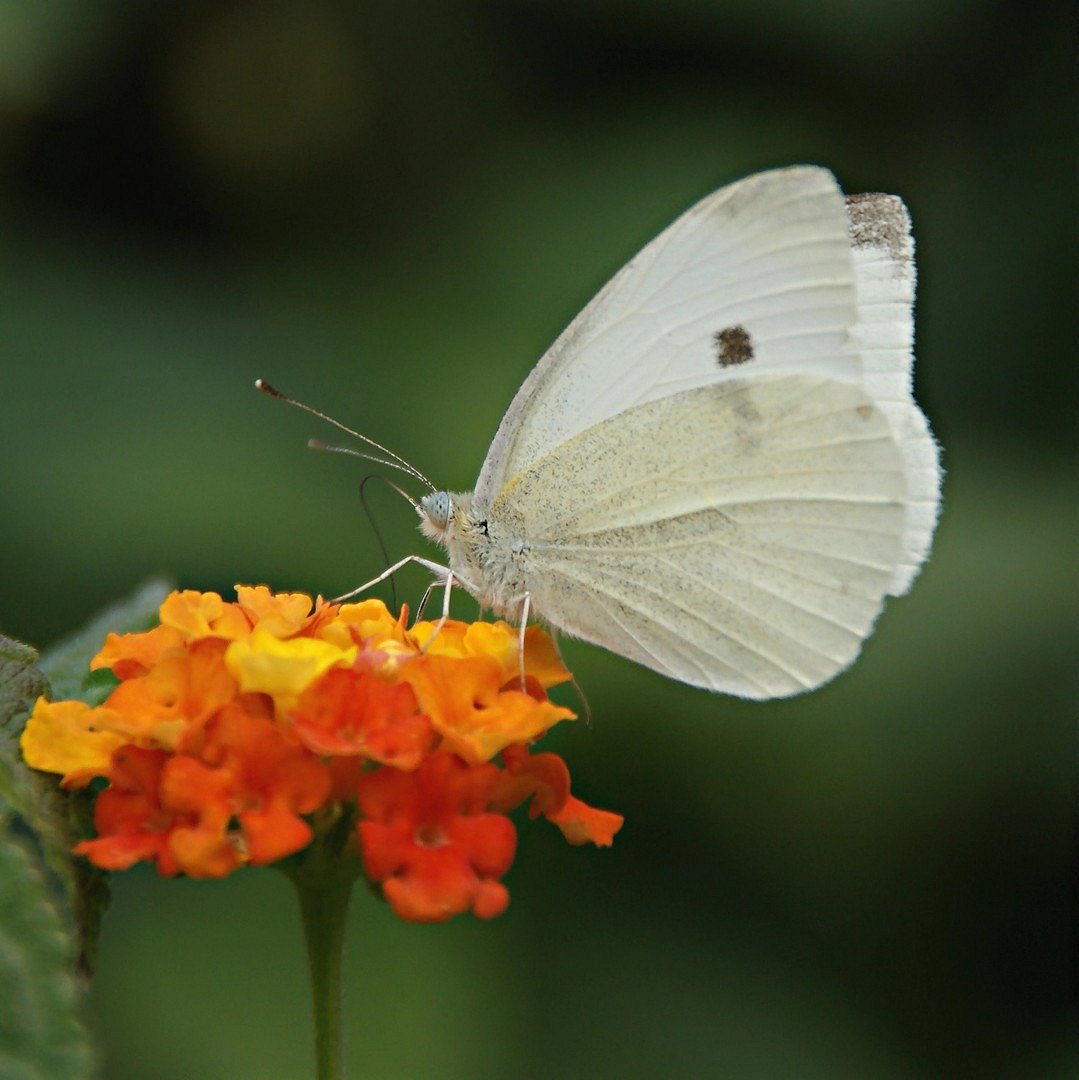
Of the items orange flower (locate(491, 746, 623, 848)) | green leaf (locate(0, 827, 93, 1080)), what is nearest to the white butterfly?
orange flower (locate(491, 746, 623, 848))

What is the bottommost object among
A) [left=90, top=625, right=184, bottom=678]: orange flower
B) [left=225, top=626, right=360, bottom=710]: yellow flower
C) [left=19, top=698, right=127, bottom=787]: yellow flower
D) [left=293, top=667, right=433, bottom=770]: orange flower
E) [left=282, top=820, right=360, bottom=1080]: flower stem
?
[left=282, top=820, right=360, bottom=1080]: flower stem

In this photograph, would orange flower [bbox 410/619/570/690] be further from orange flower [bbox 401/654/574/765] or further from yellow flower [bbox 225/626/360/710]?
yellow flower [bbox 225/626/360/710]

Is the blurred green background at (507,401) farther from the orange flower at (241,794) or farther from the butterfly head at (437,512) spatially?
the orange flower at (241,794)

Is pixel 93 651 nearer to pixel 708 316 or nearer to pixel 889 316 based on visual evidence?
pixel 708 316

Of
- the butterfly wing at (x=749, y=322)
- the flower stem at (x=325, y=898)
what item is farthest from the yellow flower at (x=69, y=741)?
the butterfly wing at (x=749, y=322)

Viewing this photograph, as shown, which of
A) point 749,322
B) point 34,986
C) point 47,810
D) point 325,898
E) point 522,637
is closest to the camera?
point 34,986

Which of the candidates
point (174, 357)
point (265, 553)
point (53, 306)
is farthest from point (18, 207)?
point (265, 553)

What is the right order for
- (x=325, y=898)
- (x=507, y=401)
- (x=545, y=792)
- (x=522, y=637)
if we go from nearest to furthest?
(x=325, y=898), (x=545, y=792), (x=522, y=637), (x=507, y=401)

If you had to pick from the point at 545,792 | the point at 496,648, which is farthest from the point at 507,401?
the point at 545,792
